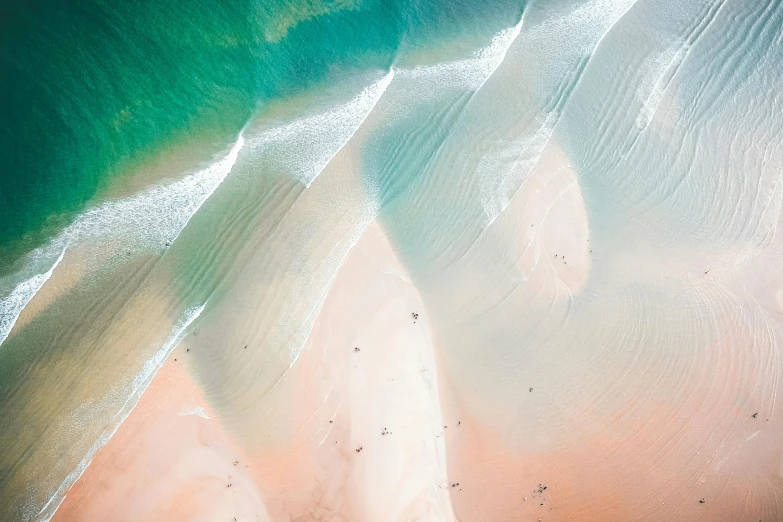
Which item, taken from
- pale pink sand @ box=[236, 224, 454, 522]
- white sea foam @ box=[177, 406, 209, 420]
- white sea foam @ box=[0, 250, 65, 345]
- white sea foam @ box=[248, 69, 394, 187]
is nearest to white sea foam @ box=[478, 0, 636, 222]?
white sea foam @ box=[248, 69, 394, 187]

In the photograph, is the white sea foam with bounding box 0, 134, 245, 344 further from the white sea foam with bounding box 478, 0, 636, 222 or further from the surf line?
the white sea foam with bounding box 478, 0, 636, 222

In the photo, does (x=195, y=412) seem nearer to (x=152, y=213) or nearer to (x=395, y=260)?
(x=152, y=213)

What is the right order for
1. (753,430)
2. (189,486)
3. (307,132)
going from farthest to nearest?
(307,132) → (753,430) → (189,486)

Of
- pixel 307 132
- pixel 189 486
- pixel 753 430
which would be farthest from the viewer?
pixel 307 132

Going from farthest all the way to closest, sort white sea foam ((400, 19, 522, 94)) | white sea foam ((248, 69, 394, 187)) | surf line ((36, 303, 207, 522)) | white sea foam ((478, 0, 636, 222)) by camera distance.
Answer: white sea foam ((400, 19, 522, 94)) < white sea foam ((248, 69, 394, 187)) < white sea foam ((478, 0, 636, 222)) < surf line ((36, 303, 207, 522))

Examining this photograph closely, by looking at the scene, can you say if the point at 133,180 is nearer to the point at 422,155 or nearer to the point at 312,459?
the point at 422,155

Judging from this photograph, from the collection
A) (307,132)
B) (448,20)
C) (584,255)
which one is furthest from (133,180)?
(584,255)

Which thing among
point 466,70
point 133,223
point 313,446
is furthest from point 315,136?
point 313,446
